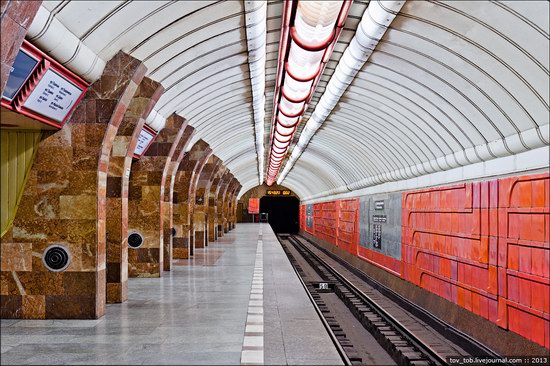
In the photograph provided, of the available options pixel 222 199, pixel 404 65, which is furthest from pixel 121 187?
pixel 222 199

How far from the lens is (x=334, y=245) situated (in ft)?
95.6

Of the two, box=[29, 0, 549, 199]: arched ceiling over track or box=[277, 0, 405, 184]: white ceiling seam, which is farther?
box=[277, 0, 405, 184]: white ceiling seam

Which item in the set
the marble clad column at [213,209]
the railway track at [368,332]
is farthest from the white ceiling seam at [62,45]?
the marble clad column at [213,209]

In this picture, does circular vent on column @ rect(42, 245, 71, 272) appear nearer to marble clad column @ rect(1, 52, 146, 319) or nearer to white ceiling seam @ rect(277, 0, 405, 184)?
marble clad column @ rect(1, 52, 146, 319)

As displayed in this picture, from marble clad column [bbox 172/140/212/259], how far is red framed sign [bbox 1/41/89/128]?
9216 millimetres

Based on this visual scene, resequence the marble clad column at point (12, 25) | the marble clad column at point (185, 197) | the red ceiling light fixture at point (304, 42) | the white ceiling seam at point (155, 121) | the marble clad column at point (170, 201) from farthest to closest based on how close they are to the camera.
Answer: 1. the marble clad column at point (185, 197)
2. the marble clad column at point (170, 201)
3. the white ceiling seam at point (155, 121)
4. the red ceiling light fixture at point (304, 42)
5. the marble clad column at point (12, 25)

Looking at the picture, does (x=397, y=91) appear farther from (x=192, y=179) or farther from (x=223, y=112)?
(x=192, y=179)

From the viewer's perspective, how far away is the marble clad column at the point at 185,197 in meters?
16.8

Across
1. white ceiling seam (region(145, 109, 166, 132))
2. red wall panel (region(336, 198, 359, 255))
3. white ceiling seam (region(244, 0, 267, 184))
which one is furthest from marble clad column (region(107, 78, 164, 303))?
A: red wall panel (region(336, 198, 359, 255))

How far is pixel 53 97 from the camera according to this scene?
22.7ft

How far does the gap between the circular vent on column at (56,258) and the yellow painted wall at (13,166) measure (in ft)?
1.87

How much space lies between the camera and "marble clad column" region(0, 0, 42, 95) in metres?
4.23

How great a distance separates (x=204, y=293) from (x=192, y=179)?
7.79m

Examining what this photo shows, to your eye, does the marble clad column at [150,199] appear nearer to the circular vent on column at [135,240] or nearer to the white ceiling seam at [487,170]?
the circular vent on column at [135,240]
